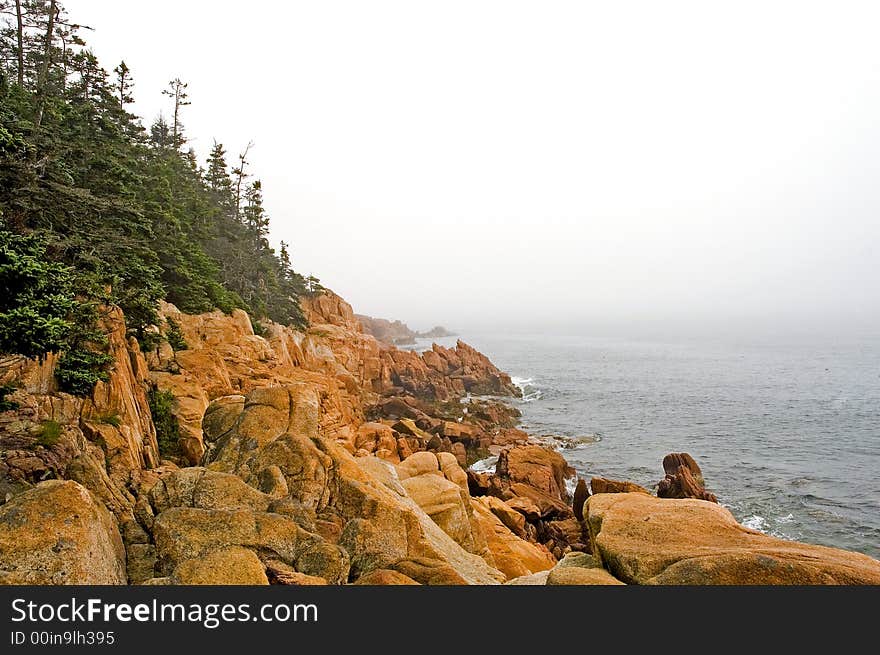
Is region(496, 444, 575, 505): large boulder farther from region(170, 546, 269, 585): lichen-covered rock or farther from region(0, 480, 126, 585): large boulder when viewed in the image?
region(0, 480, 126, 585): large boulder

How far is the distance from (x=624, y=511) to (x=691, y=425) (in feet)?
148

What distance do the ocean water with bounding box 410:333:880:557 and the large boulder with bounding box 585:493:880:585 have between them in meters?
20.2

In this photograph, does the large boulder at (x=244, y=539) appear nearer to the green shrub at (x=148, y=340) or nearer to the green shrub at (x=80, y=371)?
the green shrub at (x=80, y=371)

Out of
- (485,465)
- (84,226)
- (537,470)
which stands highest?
(84,226)

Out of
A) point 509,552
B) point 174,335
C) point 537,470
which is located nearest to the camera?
point 509,552

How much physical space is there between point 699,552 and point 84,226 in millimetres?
23009

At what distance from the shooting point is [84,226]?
58.0 ft

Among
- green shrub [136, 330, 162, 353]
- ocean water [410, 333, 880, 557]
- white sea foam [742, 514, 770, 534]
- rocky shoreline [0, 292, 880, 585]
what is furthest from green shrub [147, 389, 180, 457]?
ocean water [410, 333, 880, 557]

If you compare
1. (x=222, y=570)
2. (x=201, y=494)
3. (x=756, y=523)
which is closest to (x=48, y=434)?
(x=201, y=494)

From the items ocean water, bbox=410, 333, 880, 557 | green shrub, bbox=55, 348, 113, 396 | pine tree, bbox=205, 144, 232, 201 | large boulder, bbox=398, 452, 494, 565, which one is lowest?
ocean water, bbox=410, 333, 880, 557

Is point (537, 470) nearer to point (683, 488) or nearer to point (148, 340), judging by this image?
point (683, 488)

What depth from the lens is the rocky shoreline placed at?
25.5ft
